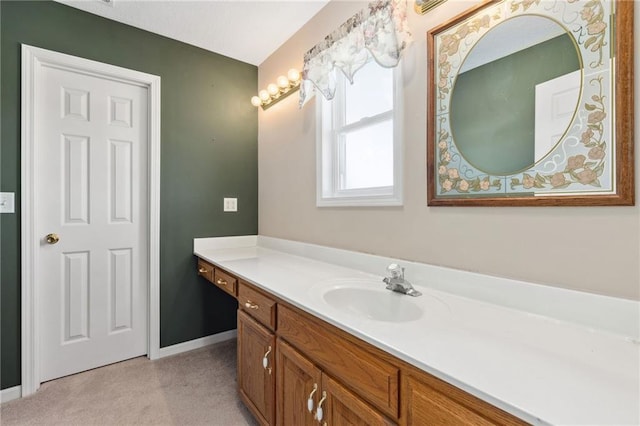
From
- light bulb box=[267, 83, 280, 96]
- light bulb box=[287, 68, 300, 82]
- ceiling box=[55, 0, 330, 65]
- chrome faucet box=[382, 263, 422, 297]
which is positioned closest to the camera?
chrome faucet box=[382, 263, 422, 297]

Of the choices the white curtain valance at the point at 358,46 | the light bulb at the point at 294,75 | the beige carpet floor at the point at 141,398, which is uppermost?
the light bulb at the point at 294,75

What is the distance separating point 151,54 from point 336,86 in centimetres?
146

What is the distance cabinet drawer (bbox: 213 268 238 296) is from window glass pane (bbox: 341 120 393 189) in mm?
889

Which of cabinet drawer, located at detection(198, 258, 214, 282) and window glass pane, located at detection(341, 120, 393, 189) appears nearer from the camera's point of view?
window glass pane, located at detection(341, 120, 393, 189)

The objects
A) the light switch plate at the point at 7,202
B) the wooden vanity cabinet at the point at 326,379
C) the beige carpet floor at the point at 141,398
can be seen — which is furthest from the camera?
the light switch plate at the point at 7,202

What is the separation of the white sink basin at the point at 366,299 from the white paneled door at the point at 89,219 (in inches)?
65.3

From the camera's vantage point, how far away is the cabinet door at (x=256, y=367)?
128cm

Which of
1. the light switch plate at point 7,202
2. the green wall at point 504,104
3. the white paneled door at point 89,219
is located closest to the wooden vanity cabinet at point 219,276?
the white paneled door at point 89,219

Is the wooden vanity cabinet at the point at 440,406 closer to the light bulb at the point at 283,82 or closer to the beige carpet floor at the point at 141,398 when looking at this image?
the beige carpet floor at the point at 141,398

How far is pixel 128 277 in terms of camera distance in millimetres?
2123

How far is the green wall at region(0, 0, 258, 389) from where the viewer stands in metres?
1.70

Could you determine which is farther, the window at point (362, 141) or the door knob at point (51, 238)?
the door knob at point (51, 238)

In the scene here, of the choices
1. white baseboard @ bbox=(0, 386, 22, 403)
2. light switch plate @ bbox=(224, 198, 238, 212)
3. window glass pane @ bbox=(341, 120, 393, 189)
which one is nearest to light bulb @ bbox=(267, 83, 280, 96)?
window glass pane @ bbox=(341, 120, 393, 189)

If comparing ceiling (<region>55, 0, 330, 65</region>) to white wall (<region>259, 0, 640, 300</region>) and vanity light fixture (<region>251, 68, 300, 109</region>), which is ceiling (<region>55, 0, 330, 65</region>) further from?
vanity light fixture (<region>251, 68, 300, 109</region>)
